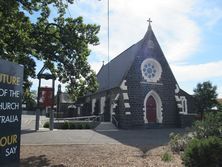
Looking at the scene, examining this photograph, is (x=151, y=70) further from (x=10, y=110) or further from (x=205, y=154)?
(x=10, y=110)

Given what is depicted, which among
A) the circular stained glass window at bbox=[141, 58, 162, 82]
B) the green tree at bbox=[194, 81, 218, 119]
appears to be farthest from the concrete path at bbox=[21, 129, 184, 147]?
the green tree at bbox=[194, 81, 218, 119]

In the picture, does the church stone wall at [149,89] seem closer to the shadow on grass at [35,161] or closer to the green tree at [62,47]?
the green tree at [62,47]

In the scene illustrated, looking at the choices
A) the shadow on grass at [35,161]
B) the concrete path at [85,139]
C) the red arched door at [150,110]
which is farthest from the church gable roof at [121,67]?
the shadow on grass at [35,161]

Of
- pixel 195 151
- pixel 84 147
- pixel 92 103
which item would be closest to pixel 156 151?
pixel 84 147

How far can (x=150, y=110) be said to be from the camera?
3288 cm

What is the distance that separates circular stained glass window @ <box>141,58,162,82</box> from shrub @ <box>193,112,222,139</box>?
766 inches

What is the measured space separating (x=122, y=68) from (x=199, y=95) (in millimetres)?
20952

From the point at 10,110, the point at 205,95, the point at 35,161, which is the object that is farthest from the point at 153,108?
the point at 10,110

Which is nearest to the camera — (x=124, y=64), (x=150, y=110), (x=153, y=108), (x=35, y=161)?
(x=35, y=161)

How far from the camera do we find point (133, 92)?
1246 inches

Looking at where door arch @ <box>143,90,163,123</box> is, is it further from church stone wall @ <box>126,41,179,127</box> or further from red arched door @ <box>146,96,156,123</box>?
church stone wall @ <box>126,41,179,127</box>

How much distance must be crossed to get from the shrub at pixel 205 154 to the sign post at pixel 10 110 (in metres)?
5.73

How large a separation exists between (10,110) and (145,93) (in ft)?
88.9

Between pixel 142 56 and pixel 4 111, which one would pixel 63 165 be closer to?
pixel 4 111
